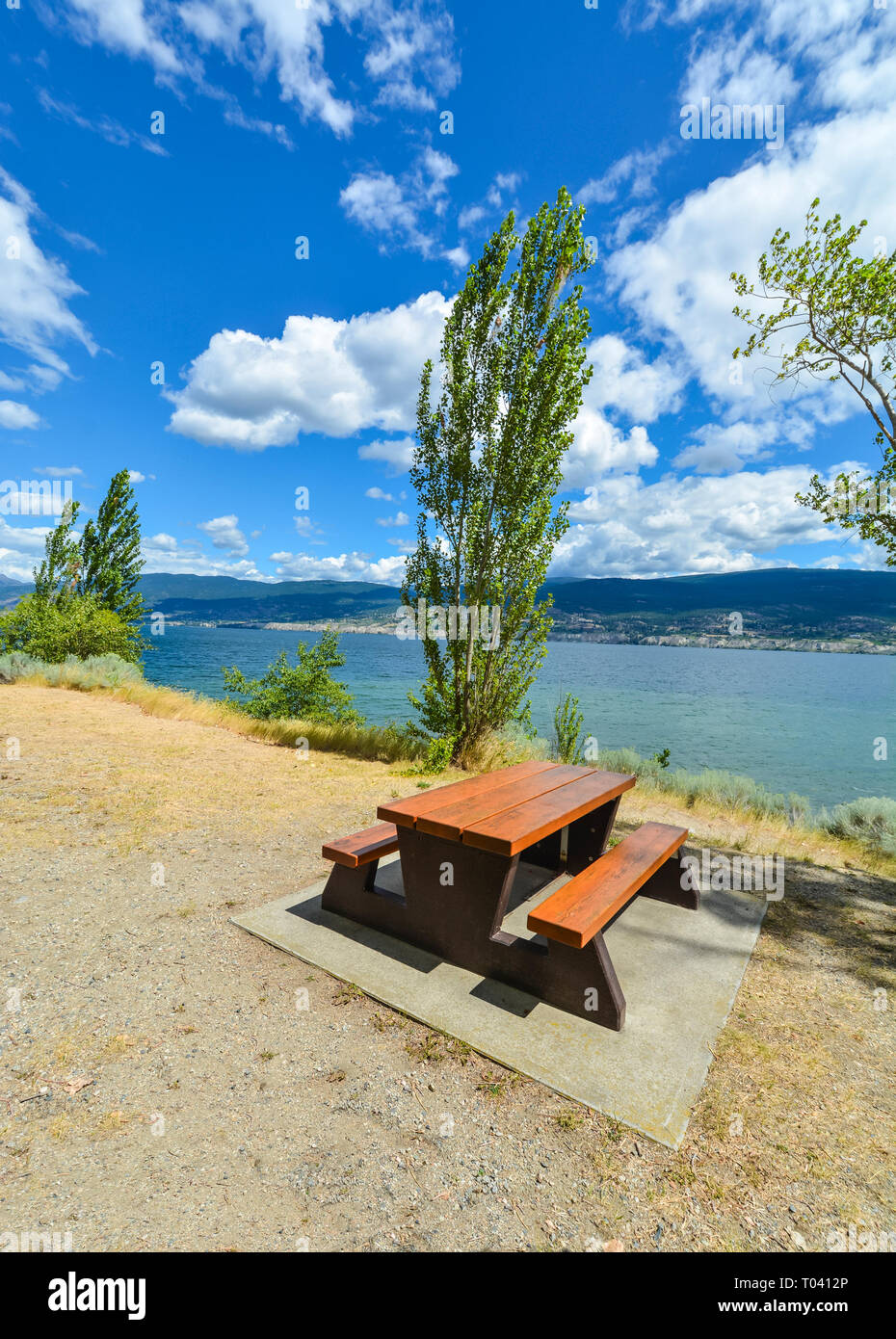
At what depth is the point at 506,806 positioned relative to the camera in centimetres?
353

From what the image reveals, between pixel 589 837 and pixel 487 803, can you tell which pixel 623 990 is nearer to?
pixel 487 803

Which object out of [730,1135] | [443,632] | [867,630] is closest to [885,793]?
[443,632]

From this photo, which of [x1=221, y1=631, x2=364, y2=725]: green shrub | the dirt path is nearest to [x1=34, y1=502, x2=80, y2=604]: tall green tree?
[x1=221, y1=631, x2=364, y2=725]: green shrub

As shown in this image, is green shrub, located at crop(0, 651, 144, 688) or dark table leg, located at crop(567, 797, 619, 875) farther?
green shrub, located at crop(0, 651, 144, 688)

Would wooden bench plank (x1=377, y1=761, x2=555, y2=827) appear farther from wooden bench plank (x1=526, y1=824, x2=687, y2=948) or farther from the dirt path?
the dirt path

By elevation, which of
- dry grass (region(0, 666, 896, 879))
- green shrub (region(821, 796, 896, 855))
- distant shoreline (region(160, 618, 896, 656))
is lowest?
distant shoreline (region(160, 618, 896, 656))

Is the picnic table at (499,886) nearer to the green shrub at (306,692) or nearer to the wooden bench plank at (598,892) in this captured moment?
the wooden bench plank at (598,892)

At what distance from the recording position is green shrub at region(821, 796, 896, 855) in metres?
7.74

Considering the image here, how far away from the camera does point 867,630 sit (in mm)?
122875

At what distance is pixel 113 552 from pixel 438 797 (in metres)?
23.5

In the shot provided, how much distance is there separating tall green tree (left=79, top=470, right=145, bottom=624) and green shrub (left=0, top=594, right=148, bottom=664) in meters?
2.71

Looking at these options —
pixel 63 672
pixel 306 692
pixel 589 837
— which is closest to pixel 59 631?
pixel 63 672
